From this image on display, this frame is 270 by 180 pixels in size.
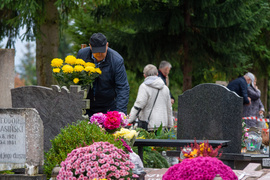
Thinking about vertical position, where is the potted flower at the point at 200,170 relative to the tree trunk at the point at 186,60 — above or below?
below

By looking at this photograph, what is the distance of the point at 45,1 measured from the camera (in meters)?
12.1

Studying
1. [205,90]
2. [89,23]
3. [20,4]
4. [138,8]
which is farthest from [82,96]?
[89,23]

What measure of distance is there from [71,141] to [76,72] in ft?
4.75

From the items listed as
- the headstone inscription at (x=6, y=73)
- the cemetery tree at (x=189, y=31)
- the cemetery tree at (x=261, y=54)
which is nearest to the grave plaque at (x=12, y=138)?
the headstone inscription at (x=6, y=73)

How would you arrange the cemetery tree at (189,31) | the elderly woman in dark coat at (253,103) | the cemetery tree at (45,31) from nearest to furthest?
the cemetery tree at (45,31)
the elderly woman in dark coat at (253,103)
the cemetery tree at (189,31)

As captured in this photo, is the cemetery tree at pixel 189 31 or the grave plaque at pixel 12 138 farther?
the cemetery tree at pixel 189 31

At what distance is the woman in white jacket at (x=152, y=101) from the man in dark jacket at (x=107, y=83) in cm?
266

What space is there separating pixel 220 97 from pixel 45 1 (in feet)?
18.6

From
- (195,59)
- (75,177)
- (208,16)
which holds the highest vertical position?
(208,16)

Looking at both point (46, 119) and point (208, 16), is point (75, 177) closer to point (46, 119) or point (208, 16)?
point (46, 119)

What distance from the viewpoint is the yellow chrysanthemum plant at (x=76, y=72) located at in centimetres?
654

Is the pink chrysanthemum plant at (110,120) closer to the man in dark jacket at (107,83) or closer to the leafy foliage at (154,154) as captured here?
the man in dark jacket at (107,83)

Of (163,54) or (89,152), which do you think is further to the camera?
(163,54)

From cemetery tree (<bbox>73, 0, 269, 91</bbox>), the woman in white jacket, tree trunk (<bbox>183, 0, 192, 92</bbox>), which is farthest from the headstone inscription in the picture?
tree trunk (<bbox>183, 0, 192, 92</bbox>)
